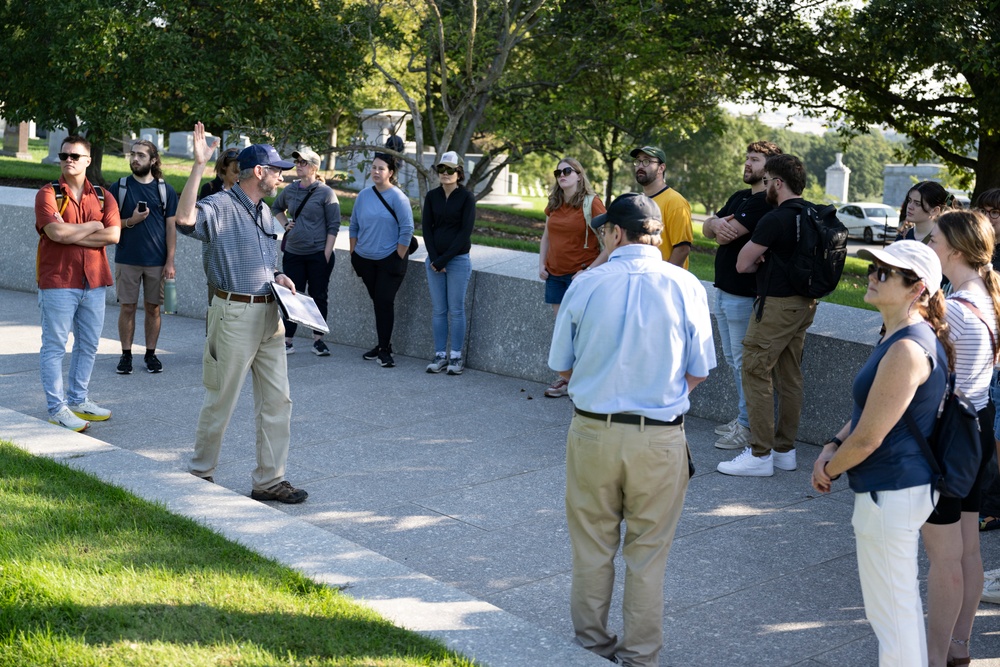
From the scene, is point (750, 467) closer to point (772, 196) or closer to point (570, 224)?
point (772, 196)

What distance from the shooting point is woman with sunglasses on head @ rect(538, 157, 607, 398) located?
28.0 feet

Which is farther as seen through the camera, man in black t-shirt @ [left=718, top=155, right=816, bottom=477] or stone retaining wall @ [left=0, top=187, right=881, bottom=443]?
stone retaining wall @ [left=0, top=187, right=881, bottom=443]

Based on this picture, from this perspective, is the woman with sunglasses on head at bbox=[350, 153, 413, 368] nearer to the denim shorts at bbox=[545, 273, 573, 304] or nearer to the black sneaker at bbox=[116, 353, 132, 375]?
the denim shorts at bbox=[545, 273, 573, 304]

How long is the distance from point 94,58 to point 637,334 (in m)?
14.0

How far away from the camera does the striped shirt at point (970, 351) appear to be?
4.24 metres

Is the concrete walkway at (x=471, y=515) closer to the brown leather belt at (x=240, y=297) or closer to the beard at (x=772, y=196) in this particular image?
the brown leather belt at (x=240, y=297)

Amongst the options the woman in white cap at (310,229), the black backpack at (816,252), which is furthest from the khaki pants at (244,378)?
the woman in white cap at (310,229)

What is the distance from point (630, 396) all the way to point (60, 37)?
15013 millimetres

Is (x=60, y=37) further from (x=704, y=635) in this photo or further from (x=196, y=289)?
(x=704, y=635)

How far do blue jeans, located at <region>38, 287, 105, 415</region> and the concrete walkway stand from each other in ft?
1.30

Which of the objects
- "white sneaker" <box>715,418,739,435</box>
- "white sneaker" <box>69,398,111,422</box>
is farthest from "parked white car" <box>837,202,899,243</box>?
"white sneaker" <box>69,398,111,422</box>

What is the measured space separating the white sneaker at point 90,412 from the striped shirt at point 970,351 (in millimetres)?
6086

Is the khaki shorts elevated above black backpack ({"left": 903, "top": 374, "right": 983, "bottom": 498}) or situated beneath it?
situated beneath

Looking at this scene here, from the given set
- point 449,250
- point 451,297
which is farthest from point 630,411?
point 451,297
